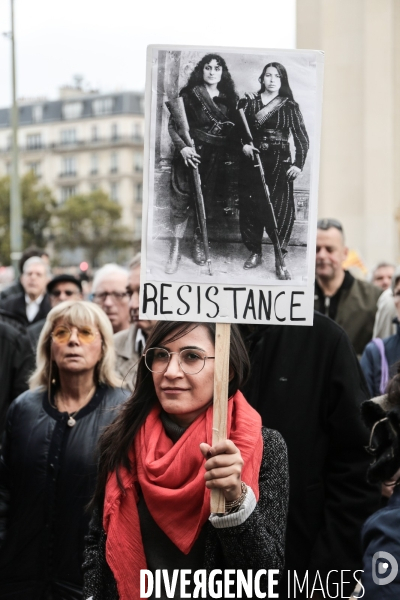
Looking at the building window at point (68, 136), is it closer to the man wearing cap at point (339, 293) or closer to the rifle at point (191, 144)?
the man wearing cap at point (339, 293)

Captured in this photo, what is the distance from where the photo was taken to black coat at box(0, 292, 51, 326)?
963 centimetres

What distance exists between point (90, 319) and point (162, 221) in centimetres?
196

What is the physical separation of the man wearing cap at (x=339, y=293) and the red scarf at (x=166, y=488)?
160 inches

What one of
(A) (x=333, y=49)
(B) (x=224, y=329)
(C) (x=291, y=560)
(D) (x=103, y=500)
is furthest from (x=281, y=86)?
(A) (x=333, y=49)

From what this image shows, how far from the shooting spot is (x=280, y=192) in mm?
3402

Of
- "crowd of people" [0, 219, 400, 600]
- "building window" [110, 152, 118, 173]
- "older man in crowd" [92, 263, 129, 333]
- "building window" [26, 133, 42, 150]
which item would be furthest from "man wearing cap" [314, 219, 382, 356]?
"building window" [26, 133, 42, 150]

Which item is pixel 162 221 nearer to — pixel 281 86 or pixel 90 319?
pixel 281 86

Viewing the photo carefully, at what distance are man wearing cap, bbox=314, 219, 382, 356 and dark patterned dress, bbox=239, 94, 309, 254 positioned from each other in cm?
387

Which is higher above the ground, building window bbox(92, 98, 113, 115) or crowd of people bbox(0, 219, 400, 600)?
building window bbox(92, 98, 113, 115)

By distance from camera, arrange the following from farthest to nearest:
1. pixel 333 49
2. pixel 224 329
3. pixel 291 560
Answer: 1. pixel 333 49
2. pixel 291 560
3. pixel 224 329

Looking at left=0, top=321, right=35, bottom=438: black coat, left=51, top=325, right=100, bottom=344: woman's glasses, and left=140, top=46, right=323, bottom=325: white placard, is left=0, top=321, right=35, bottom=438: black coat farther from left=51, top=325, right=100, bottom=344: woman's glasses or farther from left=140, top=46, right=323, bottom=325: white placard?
left=140, top=46, right=323, bottom=325: white placard

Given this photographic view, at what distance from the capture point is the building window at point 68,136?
108 metres

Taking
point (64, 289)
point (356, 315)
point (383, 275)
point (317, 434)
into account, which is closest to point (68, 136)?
point (383, 275)

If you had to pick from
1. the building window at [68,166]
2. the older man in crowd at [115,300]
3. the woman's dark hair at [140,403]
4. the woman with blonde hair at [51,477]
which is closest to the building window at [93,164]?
the building window at [68,166]
